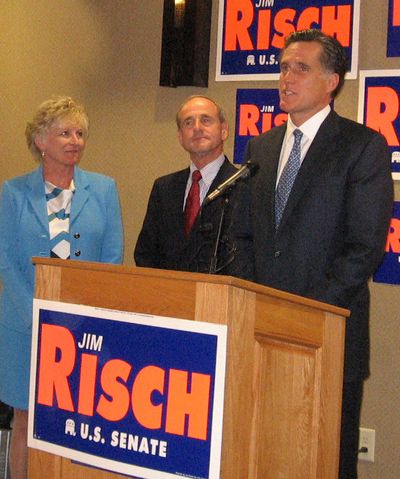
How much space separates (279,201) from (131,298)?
0.94m

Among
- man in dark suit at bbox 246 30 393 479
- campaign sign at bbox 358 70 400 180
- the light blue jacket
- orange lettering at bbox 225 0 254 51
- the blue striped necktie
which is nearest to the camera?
man in dark suit at bbox 246 30 393 479

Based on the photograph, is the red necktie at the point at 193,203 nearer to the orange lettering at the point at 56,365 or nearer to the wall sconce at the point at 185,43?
the wall sconce at the point at 185,43

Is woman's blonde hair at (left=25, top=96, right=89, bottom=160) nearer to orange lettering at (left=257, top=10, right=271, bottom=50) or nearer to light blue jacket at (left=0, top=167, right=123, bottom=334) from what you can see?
light blue jacket at (left=0, top=167, right=123, bottom=334)

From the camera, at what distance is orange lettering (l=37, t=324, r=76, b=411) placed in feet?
6.03

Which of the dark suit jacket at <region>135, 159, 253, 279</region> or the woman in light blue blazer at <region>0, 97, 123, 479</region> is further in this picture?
the dark suit jacket at <region>135, 159, 253, 279</region>

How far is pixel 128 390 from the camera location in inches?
68.4

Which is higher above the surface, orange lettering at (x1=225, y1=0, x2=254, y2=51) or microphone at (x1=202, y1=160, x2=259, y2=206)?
orange lettering at (x1=225, y1=0, x2=254, y2=51)

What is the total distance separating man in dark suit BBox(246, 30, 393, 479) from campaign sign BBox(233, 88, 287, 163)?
1.05 meters

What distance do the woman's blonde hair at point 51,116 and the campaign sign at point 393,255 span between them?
1.36m

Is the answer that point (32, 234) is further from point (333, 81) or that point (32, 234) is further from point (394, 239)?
point (394, 239)

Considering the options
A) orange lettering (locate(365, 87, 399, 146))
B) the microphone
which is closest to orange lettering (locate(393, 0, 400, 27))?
orange lettering (locate(365, 87, 399, 146))

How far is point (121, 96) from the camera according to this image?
13.7 feet

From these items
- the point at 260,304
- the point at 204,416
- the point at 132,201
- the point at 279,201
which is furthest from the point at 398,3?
the point at 204,416

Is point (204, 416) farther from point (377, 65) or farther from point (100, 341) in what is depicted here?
point (377, 65)
